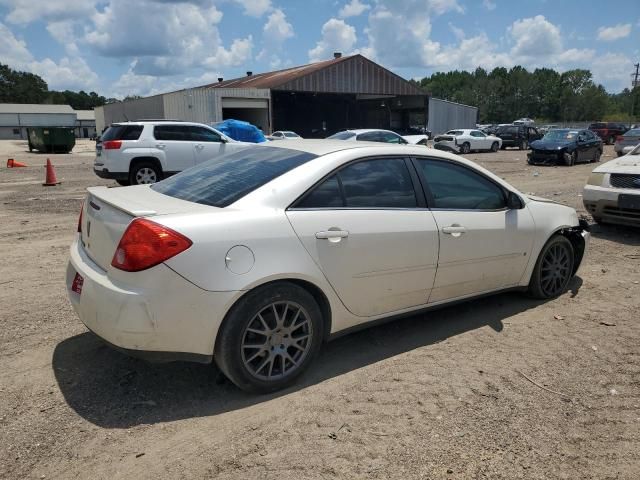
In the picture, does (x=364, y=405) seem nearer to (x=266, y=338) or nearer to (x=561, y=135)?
(x=266, y=338)

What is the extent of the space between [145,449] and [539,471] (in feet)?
6.79

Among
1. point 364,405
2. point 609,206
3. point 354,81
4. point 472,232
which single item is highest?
point 354,81

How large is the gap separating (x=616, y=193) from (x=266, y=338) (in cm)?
643

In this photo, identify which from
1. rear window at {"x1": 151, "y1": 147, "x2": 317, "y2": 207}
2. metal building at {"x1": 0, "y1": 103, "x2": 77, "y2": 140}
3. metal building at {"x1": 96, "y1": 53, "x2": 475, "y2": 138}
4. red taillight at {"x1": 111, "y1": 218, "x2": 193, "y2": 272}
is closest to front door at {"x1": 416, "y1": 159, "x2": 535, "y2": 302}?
rear window at {"x1": 151, "y1": 147, "x2": 317, "y2": 207}

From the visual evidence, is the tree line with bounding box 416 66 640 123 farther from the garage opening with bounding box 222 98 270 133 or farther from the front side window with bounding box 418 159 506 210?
the front side window with bounding box 418 159 506 210

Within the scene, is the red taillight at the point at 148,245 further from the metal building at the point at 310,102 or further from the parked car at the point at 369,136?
the metal building at the point at 310,102

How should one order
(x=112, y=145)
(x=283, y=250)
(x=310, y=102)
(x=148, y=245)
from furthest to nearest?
(x=310, y=102) < (x=112, y=145) < (x=283, y=250) < (x=148, y=245)

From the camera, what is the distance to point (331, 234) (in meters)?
3.42

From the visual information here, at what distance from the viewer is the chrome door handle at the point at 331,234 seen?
3.38 meters

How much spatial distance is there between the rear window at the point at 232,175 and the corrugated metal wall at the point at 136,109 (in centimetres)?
4002

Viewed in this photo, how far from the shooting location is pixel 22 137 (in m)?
86.7

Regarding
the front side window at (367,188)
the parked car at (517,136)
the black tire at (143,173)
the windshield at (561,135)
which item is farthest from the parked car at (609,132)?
the front side window at (367,188)

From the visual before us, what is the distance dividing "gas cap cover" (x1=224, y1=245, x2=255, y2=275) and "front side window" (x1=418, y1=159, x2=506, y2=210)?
165cm

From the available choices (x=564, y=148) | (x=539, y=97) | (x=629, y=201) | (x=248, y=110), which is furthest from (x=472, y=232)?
(x=539, y=97)
